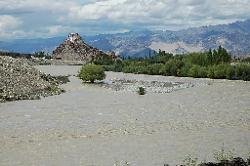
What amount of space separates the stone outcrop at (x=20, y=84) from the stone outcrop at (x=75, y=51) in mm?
117982

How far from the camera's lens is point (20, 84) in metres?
52.4

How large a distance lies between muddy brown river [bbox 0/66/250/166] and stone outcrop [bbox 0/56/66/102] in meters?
2.03

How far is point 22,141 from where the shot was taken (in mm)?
28078

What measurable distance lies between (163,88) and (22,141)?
3557 centimetres

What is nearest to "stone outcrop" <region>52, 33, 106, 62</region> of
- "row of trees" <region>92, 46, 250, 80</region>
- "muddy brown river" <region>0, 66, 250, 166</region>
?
"row of trees" <region>92, 46, 250, 80</region>

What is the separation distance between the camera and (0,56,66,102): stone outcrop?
47.8 m

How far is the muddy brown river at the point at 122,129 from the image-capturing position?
2362 cm

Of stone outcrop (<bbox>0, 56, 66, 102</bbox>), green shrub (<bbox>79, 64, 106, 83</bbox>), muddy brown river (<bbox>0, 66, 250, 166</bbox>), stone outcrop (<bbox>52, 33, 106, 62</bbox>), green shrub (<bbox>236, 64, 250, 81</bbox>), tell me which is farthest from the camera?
stone outcrop (<bbox>52, 33, 106, 62</bbox>)

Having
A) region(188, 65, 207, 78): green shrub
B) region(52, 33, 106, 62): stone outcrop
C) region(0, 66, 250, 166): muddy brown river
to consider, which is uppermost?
region(52, 33, 106, 62): stone outcrop

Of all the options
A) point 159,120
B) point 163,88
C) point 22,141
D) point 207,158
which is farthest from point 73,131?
point 163,88

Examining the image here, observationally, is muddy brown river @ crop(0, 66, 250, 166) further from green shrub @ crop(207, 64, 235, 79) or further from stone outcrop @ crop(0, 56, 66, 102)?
green shrub @ crop(207, 64, 235, 79)

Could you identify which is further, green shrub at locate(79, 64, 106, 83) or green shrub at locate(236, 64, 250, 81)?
green shrub at locate(236, 64, 250, 81)

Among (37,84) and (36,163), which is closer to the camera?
(36,163)

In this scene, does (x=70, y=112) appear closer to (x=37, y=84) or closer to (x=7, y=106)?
(x=7, y=106)
